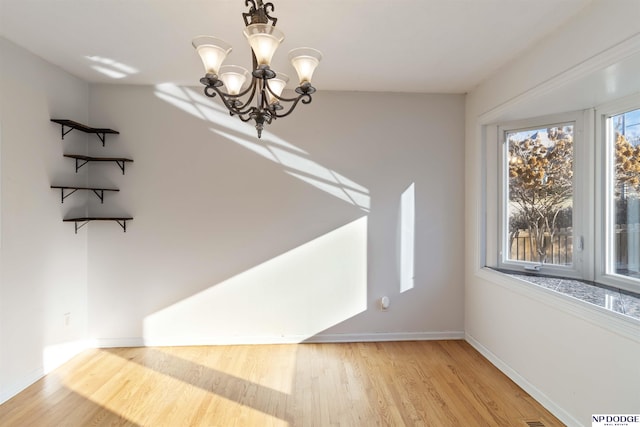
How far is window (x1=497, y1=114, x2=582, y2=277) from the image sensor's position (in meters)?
2.61

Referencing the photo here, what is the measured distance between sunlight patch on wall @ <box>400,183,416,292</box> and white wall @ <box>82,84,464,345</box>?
53 mm

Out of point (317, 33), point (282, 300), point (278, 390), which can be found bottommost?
point (278, 390)

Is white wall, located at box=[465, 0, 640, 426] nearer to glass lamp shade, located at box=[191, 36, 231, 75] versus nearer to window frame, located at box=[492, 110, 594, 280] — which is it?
window frame, located at box=[492, 110, 594, 280]

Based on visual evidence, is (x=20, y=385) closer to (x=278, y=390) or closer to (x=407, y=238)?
(x=278, y=390)

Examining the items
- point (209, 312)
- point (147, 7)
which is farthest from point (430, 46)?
point (209, 312)

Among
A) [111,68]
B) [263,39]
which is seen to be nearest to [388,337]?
[263,39]

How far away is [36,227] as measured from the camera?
103 inches

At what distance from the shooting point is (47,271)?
273 cm

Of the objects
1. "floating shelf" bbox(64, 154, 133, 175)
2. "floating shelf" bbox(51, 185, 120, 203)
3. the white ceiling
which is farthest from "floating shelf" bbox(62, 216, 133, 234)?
the white ceiling

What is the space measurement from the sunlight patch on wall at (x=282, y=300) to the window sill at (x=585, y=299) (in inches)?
52.4

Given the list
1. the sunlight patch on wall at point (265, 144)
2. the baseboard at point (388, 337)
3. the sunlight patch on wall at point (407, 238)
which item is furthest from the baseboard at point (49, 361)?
the sunlight patch on wall at point (407, 238)

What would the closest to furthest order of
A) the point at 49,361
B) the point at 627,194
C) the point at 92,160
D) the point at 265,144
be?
the point at 627,194
the point at 49,361
the point at 92,160
the point at 265,144

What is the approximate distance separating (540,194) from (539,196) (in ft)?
0.06

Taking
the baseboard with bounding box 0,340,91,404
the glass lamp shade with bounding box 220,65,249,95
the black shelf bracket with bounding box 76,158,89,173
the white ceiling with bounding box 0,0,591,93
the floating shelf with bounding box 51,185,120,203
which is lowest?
the baseboard with bounding box 0,340,91,404
